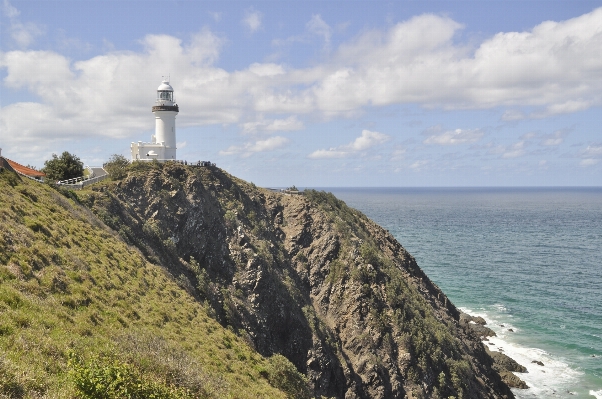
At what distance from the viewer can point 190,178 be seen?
5194cm

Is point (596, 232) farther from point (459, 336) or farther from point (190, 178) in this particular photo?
point (190, 178)

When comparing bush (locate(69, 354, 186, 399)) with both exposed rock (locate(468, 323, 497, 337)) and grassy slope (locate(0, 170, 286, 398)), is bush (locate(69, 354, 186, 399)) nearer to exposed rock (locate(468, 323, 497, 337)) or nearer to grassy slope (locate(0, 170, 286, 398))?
grassy slope (locate(0, 170, 286, 398))

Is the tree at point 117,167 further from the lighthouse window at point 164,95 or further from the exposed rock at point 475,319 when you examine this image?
the exposed rock at point 475,319

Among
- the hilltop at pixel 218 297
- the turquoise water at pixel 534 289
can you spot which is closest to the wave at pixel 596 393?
the turquoise water at pixel 534 289

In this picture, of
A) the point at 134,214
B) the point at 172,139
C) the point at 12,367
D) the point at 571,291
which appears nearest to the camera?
the point at 12,367

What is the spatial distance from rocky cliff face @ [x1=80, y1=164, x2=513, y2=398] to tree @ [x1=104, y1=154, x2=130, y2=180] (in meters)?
1.26

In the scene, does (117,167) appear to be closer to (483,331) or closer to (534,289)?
(483,331)

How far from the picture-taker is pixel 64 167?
1906 inches

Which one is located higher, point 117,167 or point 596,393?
point 117,167

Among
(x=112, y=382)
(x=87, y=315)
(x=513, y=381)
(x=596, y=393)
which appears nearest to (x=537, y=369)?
(x=513, y=381)

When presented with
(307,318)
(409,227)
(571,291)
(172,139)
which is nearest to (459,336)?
(307,318)

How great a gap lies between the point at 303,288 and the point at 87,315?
3458 centimetres

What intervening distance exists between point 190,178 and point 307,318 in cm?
2118

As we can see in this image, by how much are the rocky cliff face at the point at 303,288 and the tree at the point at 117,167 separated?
1.26 meters
